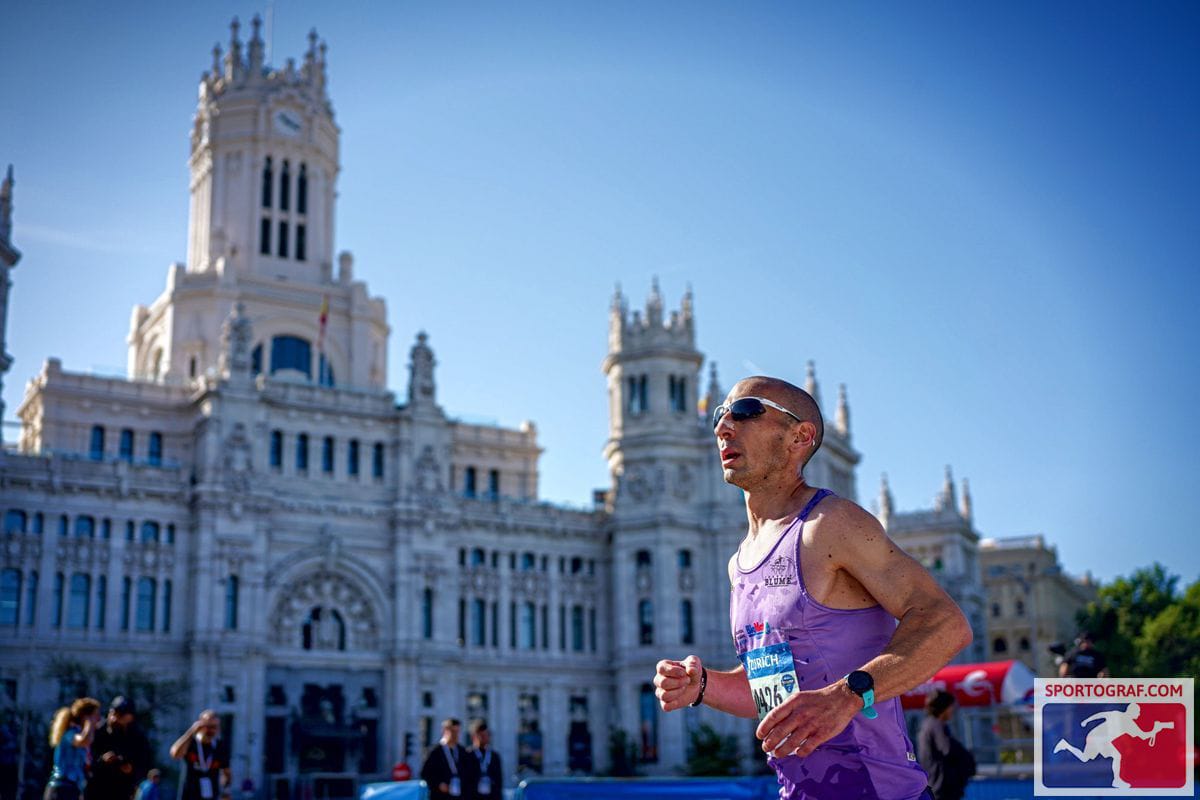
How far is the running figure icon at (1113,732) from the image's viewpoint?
8.97 m

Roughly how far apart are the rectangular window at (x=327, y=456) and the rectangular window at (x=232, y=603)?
245 inches

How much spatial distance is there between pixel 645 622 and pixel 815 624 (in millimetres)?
57191

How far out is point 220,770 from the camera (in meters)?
15.1

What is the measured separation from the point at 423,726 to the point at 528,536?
408 inches

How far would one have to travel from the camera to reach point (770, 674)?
5141 mm

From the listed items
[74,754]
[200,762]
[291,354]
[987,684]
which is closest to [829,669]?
[74,754]

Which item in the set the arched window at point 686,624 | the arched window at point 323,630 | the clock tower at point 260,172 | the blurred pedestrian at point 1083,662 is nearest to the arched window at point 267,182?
the clock tower at point 260,172

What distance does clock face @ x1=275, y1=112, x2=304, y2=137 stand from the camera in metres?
64.9

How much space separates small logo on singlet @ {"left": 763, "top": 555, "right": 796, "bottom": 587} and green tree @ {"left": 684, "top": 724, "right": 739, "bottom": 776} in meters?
49.5

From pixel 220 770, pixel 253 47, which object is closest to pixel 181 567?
pixel 253 47

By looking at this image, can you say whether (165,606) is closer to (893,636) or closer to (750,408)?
(750,408)

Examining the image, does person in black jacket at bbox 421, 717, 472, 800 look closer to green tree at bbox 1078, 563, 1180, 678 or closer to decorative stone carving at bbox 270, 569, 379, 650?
decorative stone carving at bbox 270, 569, 379, 650

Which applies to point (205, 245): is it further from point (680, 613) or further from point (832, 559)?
point (832, 559)

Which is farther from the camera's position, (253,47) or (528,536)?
(253,47)
